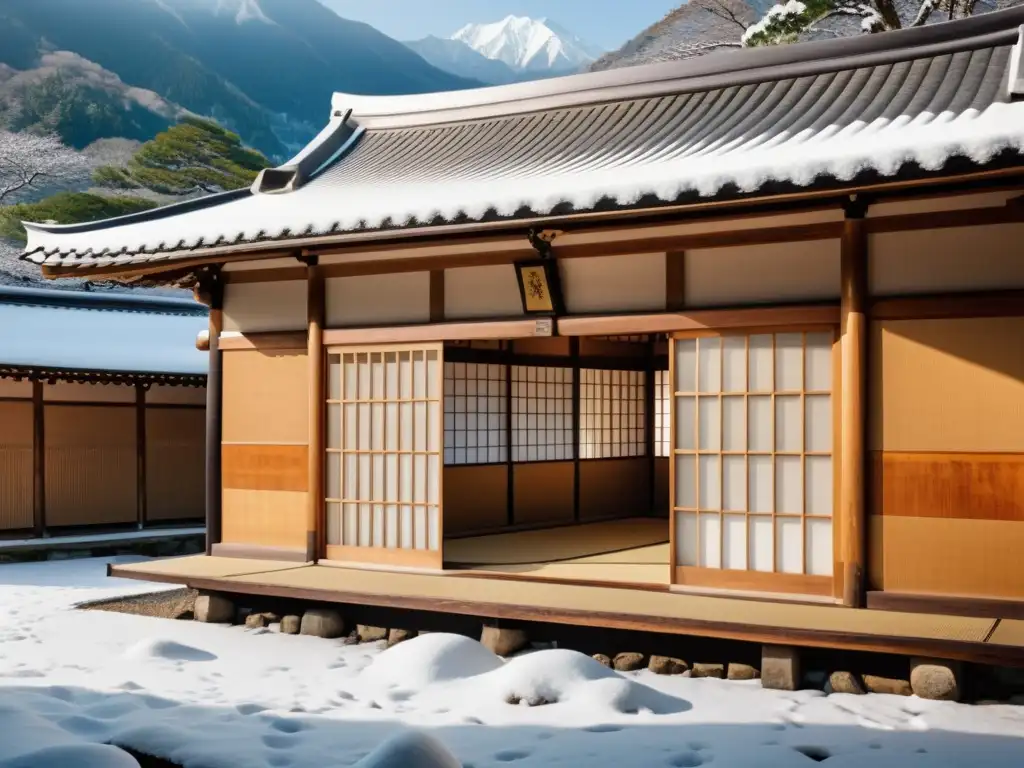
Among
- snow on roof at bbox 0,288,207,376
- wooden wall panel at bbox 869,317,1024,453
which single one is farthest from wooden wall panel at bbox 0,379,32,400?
wooden wall panel at bbox 869,317,1024,453

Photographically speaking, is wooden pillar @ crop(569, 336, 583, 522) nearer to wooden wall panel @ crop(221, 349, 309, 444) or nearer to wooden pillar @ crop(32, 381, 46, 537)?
wooden wall panel @ crop(221, 349, 309, 444)

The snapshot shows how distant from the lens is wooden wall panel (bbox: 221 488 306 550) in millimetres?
9047

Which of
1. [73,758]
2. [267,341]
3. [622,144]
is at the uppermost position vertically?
[622,144]

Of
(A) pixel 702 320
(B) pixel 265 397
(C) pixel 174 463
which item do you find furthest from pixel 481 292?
(C) pixel 174 463

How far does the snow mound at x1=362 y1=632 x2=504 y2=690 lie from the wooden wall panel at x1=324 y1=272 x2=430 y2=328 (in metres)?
2.66

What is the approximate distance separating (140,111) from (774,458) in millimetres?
51306

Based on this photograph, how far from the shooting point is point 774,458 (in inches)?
275

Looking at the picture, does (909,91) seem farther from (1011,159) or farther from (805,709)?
(805,709)

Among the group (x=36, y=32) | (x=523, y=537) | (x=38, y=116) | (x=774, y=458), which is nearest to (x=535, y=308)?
(x=774, y=458)

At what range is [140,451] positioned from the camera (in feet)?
47.1

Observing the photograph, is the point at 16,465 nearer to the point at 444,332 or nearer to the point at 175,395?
the point at 175,395

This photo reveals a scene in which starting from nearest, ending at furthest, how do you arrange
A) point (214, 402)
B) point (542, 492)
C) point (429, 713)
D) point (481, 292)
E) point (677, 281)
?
point (429, 713)
point (677, 281)
point (481, 292)
point (214, 402)
point (542, 492)

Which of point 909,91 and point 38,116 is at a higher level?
point 38,116

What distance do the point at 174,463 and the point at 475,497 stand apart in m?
5.10
